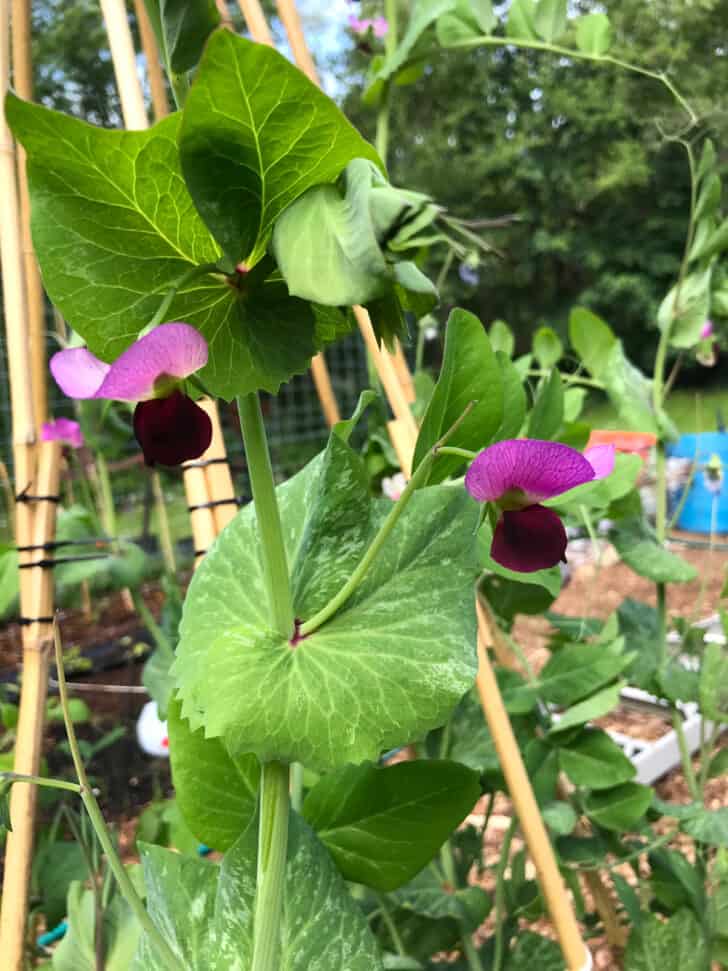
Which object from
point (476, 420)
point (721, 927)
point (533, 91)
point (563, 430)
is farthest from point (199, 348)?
point (533, 91)

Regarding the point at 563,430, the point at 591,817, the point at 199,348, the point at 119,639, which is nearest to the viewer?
the point at 199,348

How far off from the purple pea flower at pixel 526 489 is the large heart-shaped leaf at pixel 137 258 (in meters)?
0.10

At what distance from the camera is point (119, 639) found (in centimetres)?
255

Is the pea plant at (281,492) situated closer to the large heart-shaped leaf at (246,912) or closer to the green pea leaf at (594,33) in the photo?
the large heart-shaped leaf at (246,912)

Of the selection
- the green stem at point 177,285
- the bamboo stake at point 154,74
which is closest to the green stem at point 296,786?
the green stem at point 177,285

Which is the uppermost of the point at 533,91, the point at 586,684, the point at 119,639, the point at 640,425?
the point at 533,91

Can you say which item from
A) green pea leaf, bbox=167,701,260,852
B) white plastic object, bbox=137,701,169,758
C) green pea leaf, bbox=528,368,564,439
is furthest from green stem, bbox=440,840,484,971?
white plastic object, bbox=137,701,169,758

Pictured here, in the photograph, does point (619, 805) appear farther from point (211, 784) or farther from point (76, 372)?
point (76, 372)

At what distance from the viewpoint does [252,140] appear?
31 cm

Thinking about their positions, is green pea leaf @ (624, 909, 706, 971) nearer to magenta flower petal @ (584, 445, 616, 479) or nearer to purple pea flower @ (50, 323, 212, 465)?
magenta flower petal @ (584, 445, 616, 479)

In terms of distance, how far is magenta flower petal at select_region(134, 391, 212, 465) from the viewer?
331mm

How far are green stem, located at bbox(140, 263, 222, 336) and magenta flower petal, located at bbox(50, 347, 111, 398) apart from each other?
0.05 meters

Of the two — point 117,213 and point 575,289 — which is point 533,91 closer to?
point 575,289

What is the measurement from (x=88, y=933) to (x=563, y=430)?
1.75ft
